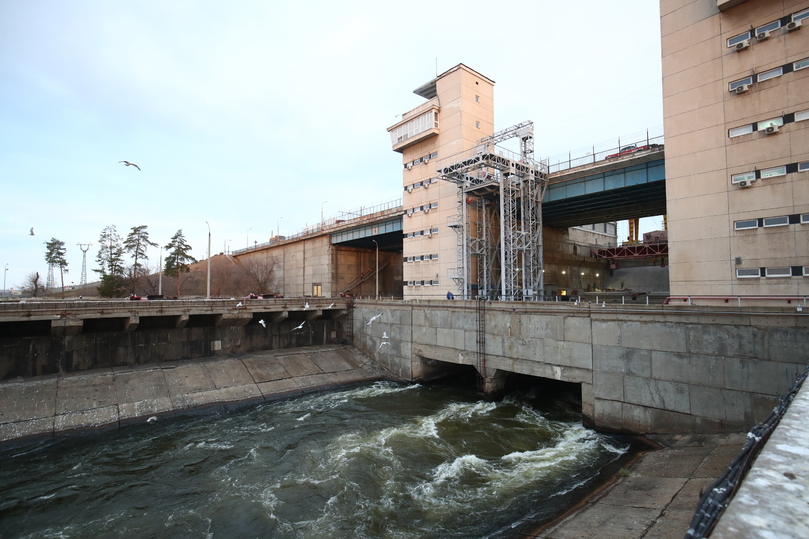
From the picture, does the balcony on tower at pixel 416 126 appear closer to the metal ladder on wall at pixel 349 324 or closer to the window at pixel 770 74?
the metal ladder on wall at pixel 349 324

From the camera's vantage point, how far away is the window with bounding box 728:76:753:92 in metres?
20.8

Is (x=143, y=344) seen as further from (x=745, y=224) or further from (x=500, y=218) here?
(x=745, y=224)

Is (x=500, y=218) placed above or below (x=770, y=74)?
below

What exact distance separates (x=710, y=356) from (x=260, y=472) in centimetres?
1904

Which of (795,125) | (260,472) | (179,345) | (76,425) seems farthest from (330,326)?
(795,125)

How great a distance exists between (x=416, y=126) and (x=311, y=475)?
3599 cm

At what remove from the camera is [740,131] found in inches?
826

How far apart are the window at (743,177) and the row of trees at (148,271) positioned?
2106 inches

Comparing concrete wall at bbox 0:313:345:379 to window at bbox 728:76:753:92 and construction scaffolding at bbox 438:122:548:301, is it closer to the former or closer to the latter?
construction scaffolding at bbox 438:122:548:301

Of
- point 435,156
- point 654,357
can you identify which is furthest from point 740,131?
point 435,156

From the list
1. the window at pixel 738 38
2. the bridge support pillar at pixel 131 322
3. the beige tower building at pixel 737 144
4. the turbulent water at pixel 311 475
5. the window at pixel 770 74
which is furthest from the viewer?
the bridge support pillar at pixel 131 322

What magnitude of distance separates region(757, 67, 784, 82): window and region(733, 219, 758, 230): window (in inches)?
285

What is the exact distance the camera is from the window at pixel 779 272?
19.7 m

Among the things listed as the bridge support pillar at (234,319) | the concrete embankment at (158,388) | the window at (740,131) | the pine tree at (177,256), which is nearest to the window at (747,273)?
the window at (740,131)
